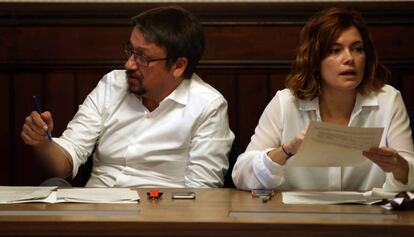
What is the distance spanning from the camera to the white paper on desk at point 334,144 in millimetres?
2154

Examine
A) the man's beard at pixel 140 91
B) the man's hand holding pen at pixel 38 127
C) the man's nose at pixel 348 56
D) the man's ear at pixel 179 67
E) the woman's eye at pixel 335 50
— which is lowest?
the man's hand holding pen at pixel 38 127

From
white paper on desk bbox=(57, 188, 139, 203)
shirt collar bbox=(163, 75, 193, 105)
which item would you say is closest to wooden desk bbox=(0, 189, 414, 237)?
white paper on desk bbox=(57, 188, 139, 203)

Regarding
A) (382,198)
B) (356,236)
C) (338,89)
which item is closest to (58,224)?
(356,236)

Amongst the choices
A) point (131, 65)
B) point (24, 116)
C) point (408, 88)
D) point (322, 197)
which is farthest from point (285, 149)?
point (24, 116)

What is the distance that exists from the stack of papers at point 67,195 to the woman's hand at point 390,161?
2.31 ft

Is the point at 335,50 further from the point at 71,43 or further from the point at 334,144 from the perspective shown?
the point at 71,43

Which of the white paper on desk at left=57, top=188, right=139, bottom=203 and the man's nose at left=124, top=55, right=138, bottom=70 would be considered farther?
the man's nose at left=124, top=55, right=138, bottom=70

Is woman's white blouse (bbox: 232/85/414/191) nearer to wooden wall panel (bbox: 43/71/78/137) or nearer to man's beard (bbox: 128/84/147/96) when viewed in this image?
man's beard (bbox: 128/84/147/96)

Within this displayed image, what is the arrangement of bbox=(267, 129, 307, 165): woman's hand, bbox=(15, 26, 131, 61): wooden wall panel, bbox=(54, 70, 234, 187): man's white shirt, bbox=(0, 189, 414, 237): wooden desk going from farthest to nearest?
1. bbox=(15, 26, 131, 61): wooden wall panel
2. bbox=(54, 70, 234, 187): man's white shirt
3. bbox=(267, 129, 307, 165): woman's hand
4. bbox=(0, 189, 414, 237): wooden desk

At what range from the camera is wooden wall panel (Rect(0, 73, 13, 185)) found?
361 centimetres

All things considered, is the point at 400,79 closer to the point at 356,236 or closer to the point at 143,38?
the point at 143,38

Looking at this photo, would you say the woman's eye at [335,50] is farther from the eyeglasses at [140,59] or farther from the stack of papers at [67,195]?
the stack of papers at [67,195]

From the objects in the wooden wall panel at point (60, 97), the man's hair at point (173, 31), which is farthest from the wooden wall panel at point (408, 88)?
the wooden wall panel at point (60, 97)

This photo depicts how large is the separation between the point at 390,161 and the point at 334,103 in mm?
480
